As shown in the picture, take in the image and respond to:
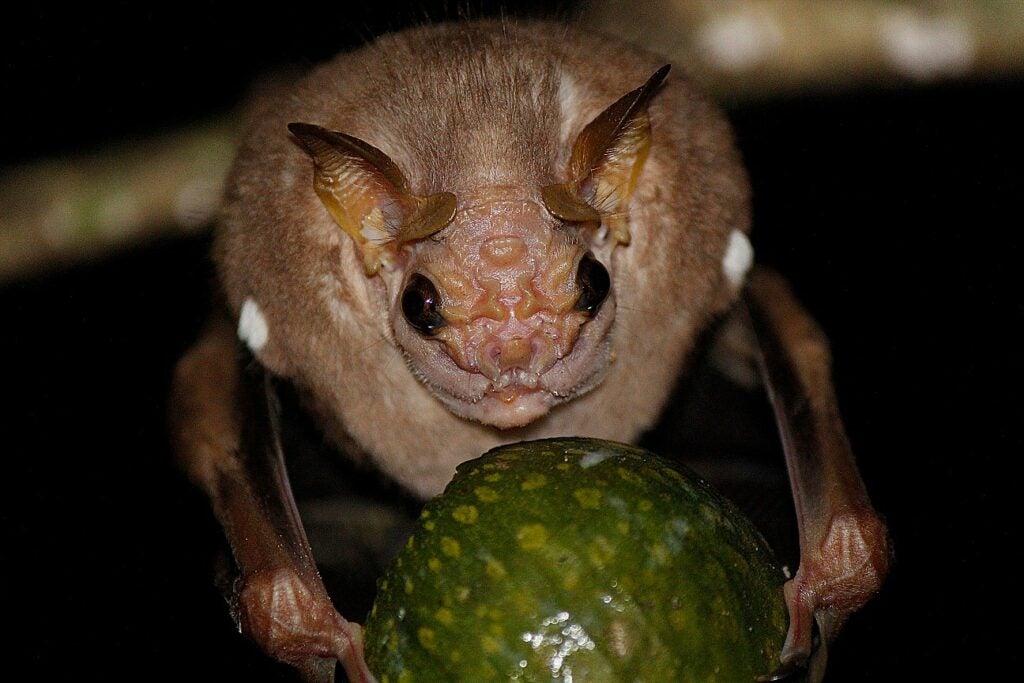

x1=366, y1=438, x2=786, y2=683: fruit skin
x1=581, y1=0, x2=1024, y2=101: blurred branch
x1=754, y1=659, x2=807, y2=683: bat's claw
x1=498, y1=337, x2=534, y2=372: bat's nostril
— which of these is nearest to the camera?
x1=366, y1=438, x2=786, y2=683: fruit skin

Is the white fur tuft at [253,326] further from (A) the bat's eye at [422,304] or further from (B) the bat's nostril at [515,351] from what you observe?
(B) the bat's nostril at [515,351]

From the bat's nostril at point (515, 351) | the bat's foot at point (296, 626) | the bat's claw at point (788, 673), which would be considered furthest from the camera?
the bat's foot at point (296, 626)

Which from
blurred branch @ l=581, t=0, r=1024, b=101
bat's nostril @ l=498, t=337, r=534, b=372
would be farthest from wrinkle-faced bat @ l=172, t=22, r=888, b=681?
blurred branch @ l=581, t=0, r=1024, b=101

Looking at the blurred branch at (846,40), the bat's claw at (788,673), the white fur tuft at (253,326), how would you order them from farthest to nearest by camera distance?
the blurred branch at (846,40)
the white fur tuft at (253,326)
the bat's claw at (788,673)

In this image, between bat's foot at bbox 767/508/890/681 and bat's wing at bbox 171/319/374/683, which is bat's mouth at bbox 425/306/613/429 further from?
bat's foot at bbox 767/508/890/681

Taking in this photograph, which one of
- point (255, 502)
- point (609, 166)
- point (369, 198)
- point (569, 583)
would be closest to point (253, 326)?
point (255, 502)

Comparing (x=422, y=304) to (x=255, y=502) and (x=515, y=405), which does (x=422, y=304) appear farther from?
(x=255, y=502)

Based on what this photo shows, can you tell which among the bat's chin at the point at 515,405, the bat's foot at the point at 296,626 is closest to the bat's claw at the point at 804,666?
the bat's chin at the point at 515,405

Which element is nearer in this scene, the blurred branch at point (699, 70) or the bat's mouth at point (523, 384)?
the bat's mouth at point (523, 384)

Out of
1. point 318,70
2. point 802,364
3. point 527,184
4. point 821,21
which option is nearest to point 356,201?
point 527,184
